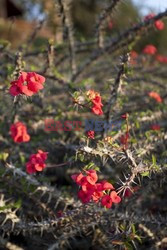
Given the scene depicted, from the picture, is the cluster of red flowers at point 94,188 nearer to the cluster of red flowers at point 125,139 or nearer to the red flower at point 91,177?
the red flower at point 91,177

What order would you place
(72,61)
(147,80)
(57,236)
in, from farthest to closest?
(72,61), (147,80), (57,236)

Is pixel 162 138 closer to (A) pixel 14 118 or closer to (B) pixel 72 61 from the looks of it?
(A) pixel 14 118

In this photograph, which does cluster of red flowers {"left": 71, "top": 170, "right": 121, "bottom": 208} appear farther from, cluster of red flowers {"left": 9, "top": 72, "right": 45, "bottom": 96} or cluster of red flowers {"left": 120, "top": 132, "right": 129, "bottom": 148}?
cluster of red flowers {"left": 9, "top": 72, "right": 45, "bottom": 96}

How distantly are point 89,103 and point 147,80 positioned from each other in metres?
1.99

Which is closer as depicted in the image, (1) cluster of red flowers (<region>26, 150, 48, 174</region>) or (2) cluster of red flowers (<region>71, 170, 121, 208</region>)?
(2) cluster of red flowers (<region>71, 170, 121, 208</region>)

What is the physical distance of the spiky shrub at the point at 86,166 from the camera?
185 centimetres

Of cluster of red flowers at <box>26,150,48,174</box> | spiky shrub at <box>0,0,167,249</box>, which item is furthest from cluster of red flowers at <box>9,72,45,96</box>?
cluster of red flowers at <box>26,150,48,174</box>

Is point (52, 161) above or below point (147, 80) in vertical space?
below

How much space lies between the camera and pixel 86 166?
182 cm

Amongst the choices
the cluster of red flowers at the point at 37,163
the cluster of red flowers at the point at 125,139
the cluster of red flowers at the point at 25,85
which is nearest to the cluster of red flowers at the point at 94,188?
the cluster of red flowers at the point at 125,139

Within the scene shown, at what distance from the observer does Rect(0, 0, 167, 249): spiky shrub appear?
1848 mm

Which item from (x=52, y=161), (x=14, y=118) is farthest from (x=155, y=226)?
(x=14, y=118)

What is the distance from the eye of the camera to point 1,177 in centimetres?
235

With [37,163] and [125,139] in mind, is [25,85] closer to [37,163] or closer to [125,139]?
[37,163]
